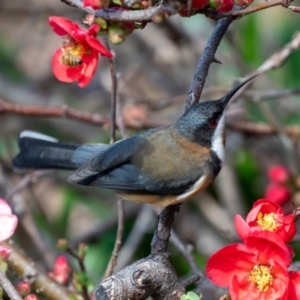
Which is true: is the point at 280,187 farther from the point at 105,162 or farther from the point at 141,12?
the point at 141,12

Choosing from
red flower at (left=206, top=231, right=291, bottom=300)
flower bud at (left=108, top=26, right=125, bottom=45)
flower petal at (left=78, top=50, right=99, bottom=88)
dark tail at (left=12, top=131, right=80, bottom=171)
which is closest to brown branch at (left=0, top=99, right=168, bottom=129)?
dark tail at (left=12, top=131, right=80, bottom=171)

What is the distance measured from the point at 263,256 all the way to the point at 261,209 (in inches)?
4.9

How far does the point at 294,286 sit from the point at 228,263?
19 centimetres

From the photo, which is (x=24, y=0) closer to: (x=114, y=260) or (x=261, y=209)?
(x=114, y=260)

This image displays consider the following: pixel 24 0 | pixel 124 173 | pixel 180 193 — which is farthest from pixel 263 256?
pixel 24 0

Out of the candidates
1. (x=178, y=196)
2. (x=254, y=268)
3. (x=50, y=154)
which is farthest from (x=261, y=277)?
(x=50, y=154)

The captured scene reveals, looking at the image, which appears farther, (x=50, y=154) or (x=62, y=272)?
(x=50, y=154)

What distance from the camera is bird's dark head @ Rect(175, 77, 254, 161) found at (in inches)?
87.4

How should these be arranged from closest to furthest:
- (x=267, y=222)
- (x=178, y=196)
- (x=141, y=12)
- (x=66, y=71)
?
(x=141, y=12) → (x=267, y=222) → (x=66, y=71) → (x=178, y=196)

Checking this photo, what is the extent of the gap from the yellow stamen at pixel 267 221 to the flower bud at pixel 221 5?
1.81 feet

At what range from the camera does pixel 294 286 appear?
1.69 meters

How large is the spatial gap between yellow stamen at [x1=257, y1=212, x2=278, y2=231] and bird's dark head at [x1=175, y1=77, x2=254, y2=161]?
54 cm

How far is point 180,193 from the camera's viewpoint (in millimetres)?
2271

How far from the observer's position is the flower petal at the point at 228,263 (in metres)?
1.75
